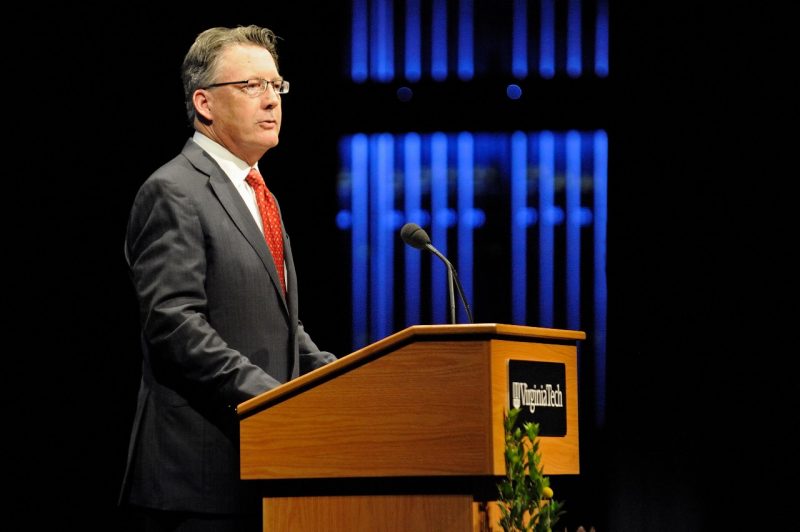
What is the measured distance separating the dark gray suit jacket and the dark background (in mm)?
2168

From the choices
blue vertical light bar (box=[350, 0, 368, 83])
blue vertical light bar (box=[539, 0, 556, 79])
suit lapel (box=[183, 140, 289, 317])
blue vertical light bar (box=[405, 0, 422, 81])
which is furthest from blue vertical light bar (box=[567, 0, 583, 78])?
suit lapel (box=[183, 140, 289, 317])

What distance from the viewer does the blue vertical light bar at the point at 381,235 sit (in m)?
5.07

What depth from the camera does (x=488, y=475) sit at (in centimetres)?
214

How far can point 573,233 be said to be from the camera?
5.02 metres

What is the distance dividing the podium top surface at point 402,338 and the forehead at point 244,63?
866mm

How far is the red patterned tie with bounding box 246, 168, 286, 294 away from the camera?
2.81m

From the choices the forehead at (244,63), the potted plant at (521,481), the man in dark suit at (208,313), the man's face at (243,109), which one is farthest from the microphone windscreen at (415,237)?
the potted plant at (521,481)

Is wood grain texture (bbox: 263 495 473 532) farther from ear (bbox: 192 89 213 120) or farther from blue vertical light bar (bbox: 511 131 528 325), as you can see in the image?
blue vertical light bar (bbox: 511 131 528 325)

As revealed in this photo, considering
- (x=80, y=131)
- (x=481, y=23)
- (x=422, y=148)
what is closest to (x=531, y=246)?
(x=422, y=148)

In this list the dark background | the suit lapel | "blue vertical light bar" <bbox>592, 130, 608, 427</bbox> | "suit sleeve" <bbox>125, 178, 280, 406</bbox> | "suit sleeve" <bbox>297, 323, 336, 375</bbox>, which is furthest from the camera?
"blue vertical light bar" <bbox>592, 130, 608, 427</bbox>

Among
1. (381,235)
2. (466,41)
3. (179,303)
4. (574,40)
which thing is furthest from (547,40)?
(179,303)

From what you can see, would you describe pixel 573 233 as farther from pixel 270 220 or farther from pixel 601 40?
pixel 270 220

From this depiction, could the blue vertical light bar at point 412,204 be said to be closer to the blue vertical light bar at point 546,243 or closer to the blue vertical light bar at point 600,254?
the blue vertical light bar at point 546,243

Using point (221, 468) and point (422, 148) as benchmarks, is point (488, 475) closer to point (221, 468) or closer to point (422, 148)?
point (221, 468)
